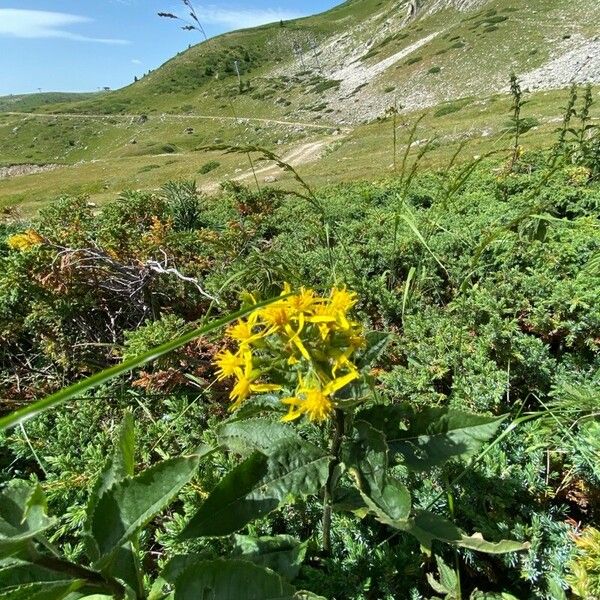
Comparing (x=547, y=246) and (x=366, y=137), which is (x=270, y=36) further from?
(x=547, y=246)

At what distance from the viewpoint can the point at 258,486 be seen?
1.66 m

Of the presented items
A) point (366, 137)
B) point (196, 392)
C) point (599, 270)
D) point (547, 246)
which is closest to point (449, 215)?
point (547, 246)

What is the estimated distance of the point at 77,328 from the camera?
402 cm

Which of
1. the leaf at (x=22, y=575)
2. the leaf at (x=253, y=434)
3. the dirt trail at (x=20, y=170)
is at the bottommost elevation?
the leaf at (x=22, y=575)

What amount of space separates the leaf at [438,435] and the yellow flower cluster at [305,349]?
393mm

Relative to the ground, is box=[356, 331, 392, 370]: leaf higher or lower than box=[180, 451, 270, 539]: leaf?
higher

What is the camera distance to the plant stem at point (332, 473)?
173cm

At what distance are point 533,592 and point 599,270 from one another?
2.31m

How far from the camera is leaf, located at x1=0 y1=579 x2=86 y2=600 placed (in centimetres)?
130

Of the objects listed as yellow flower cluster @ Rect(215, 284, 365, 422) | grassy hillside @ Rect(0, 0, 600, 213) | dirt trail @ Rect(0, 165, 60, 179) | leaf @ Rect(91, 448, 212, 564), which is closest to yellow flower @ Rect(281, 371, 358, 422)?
yellow flower cluster @ Rect(215, 284, 365, 422)

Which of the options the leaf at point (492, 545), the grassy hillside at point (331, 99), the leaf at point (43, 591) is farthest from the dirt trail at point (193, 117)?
the leaf at point (43, 591)

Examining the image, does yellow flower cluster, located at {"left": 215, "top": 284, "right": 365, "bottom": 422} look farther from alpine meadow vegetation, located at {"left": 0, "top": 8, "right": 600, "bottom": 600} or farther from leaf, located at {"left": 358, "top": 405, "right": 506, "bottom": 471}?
leaf, located at {"left": 358, "top": 405, "right": 506, "bottom": 471}

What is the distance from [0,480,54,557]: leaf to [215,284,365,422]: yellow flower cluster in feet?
1.94

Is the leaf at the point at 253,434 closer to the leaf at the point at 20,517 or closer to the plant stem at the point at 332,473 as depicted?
the plant stem at the point at 332,473
